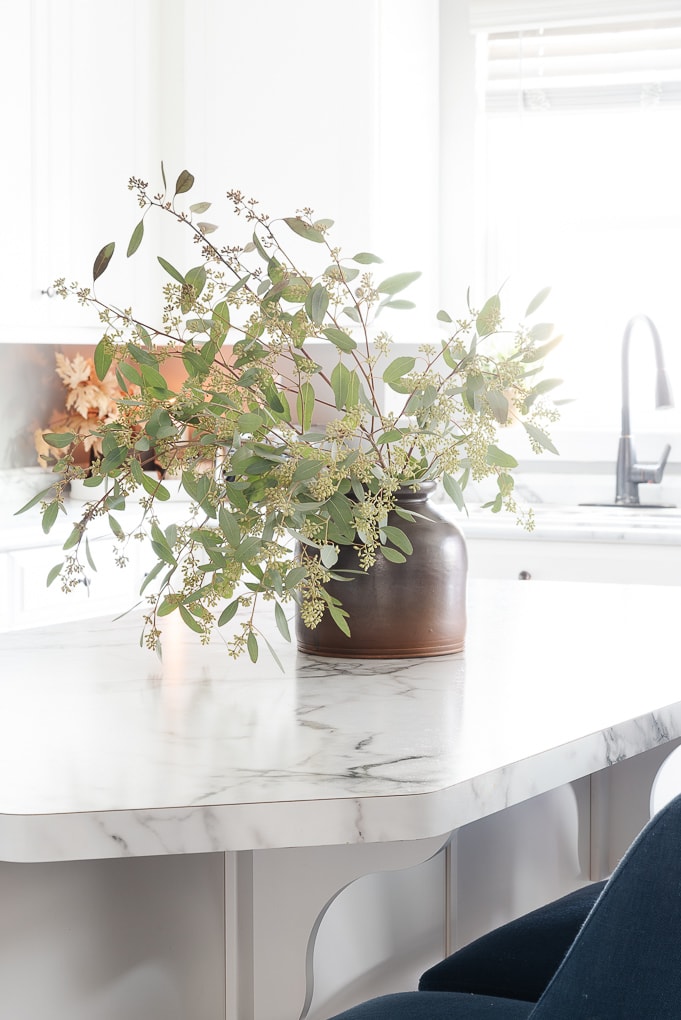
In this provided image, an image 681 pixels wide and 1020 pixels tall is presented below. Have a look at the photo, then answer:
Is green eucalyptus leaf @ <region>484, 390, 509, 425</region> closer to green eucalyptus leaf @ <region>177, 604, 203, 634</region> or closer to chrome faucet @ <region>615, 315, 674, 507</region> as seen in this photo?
green eucalyptus leaf @ <region>177, 604, 203, 634</region>

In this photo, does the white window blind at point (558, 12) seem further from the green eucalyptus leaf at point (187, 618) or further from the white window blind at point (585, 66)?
the green eucalyptus leaf at point (187, 618)

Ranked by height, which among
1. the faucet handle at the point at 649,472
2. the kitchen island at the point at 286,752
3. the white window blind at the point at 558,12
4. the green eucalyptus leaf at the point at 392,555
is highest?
the white window blind at the point at 558,12

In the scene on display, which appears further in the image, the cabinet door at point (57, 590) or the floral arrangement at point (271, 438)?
the cabinet door at point (57, 590)

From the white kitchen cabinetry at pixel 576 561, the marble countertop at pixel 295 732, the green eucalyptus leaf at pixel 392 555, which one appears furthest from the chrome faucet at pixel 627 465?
the green eucalyptus leaf at pixel 392 555

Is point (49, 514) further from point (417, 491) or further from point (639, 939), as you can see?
point (639, 939)

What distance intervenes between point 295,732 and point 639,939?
38 centimetres

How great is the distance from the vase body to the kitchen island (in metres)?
0.03

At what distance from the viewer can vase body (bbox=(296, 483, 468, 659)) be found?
131cm

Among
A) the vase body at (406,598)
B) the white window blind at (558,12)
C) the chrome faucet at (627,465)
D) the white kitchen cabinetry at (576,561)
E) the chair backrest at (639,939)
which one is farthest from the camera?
the white window blind at (558,12)

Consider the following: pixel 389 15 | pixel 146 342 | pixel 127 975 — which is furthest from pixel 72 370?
pixel 127 975

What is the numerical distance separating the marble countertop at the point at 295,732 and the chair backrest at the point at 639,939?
156 mm

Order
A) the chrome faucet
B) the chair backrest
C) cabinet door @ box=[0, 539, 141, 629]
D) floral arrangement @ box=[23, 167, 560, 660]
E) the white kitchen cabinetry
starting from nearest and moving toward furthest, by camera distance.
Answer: the chair backrest, floral arrangement @ box=[23, 167, 560, 660], cabinet door @ box=[0, 539, 141, 629], the white kitchen cabinetry, the chrome faucet

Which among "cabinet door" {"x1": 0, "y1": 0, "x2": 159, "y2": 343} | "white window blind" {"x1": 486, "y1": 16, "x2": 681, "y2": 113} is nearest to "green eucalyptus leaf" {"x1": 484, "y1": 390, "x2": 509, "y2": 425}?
"cabinet door" {"x1": 0, "y1": 0, "x2": 159, "y2": 343}

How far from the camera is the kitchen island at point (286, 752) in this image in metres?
0.84
